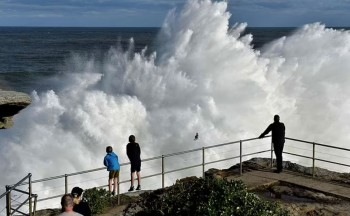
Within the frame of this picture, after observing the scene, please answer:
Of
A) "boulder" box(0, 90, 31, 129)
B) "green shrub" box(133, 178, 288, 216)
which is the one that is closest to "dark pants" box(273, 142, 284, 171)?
"green shrub" box(133, 178, 288, 216)

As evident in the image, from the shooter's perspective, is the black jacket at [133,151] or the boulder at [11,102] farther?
the black jacket at [133,151]

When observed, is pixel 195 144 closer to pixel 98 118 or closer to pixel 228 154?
pixel 228 154

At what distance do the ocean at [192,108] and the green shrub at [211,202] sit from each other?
829 centimetres

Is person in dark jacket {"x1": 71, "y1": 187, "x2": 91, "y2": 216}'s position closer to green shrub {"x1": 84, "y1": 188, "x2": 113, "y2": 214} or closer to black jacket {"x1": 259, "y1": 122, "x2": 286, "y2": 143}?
green shrub {"x1": 84, "y1": 188, "x2": 113, "y2": 214}

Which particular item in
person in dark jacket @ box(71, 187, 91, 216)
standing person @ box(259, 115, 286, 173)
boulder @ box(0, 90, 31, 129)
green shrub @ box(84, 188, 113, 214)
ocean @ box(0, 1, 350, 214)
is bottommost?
person in dark jacket @ box(71, 187, 91, 216)

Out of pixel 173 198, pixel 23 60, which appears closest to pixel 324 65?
pixel 173 198

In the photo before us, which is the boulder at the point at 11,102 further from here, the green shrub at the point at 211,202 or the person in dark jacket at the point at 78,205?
the green shrub at the point at 211,202

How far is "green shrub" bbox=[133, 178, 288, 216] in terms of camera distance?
741 cm

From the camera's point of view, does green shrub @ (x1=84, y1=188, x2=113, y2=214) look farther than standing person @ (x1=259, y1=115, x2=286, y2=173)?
No

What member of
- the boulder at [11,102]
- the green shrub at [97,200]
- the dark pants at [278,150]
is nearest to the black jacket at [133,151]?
the green shrub at [97,200]

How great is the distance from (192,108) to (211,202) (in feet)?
64.1

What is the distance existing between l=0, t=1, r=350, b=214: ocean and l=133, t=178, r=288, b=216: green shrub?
27.2 ft

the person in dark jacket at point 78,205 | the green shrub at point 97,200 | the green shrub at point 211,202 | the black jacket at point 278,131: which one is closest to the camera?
the person in dark jacket at point 78,205

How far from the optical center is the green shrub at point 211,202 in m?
7.41
